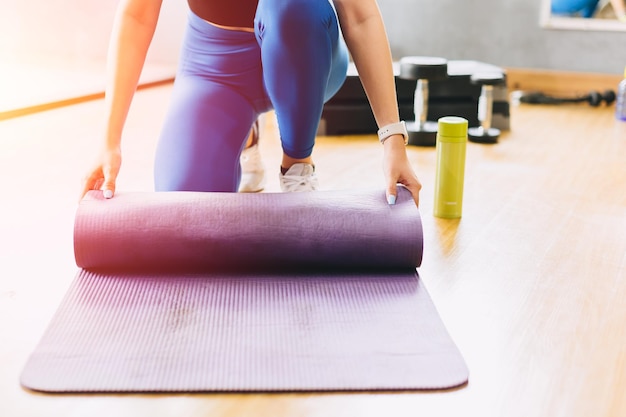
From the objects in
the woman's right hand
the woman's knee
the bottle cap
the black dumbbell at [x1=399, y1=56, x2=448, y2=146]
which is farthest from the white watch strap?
the black dumbbell at [x1=399, y1=56, x2=448, y2=146]

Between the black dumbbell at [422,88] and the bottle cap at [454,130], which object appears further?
the black dumbbell at [422,88]

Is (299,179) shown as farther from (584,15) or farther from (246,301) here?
(584,15)

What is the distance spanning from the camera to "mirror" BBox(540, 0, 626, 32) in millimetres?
3402

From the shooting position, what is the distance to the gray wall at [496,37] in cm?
350

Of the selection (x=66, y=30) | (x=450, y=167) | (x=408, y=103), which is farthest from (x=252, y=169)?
(x=66, y=30)

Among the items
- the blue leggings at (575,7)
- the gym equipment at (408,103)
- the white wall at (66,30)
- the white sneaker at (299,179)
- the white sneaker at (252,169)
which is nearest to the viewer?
the white sneaker at (299,179)

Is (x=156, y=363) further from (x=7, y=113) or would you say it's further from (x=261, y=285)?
(x=7, y=113)

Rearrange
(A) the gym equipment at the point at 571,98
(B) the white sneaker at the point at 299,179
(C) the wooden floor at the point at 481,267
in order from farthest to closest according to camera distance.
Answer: (A) the gym equipment at the point at 571,98 → (B) the white sneaker at the point at 299,179 → (C) the wooden floor at the point at 481,267

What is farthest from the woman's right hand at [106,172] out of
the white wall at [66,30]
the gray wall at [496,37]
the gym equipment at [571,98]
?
the gray wall at [496,37]

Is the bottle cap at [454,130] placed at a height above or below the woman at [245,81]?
below

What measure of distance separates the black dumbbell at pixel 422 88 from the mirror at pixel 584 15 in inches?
49.8

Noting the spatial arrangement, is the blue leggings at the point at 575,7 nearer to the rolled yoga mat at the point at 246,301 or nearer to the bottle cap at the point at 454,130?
the bottle cap at the point at 454,130

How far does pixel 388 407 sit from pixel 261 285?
0.40 metres

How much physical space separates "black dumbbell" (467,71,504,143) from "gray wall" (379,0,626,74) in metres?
1.10
